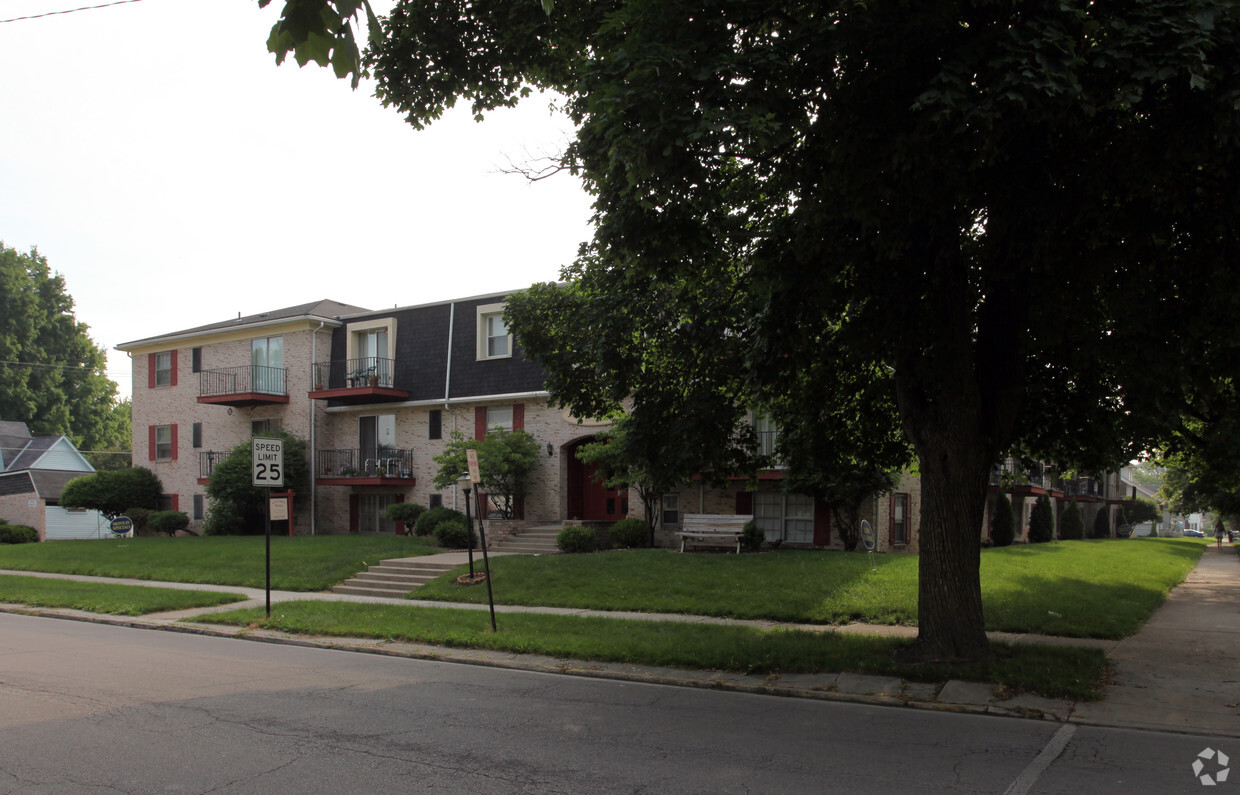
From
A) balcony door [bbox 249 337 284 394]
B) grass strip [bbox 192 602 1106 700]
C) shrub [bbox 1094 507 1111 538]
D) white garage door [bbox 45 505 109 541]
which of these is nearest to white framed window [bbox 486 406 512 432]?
balcony door [bbox 249 337 284 394]

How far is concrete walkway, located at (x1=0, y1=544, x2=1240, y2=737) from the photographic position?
8.13 m

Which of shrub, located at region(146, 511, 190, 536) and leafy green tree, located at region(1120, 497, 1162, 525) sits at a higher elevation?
shrub, located at region(146, 511, 190, 536)

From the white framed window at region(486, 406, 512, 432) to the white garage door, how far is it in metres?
23.5

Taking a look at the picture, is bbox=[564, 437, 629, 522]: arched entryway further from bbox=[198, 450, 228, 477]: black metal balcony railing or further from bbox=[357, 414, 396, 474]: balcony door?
bbox=[198, 450, 228, 477]: black metal balcony railing

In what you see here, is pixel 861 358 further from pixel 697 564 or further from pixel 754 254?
pixel 697 564

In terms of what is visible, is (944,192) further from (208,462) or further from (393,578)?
(208,462)

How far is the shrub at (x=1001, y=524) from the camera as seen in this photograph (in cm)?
3366

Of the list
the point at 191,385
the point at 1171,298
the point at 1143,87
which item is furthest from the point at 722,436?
the point at 191,385

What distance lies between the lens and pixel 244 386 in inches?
1287

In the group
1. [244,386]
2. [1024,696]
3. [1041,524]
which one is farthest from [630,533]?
[1041,524]

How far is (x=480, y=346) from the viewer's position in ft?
92.6

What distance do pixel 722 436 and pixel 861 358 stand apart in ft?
7.88

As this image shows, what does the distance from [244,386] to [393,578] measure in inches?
673

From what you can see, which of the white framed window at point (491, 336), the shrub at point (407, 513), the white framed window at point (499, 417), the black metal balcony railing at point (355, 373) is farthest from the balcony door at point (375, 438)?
the white framed window at point (491, 336)
